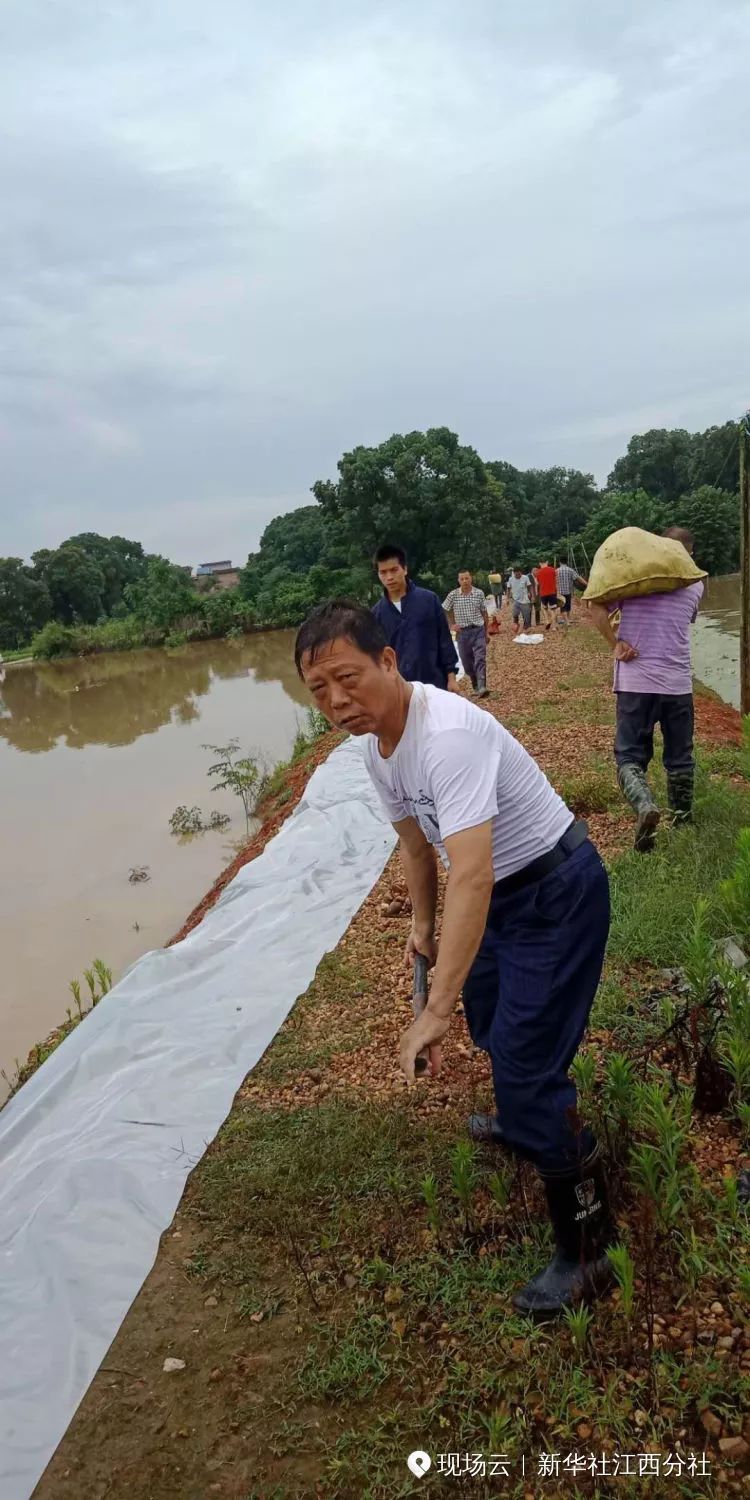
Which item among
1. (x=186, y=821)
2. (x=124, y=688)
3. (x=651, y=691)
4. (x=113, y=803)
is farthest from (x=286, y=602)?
(x=651, y=691)

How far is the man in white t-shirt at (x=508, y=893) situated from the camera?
1658mm

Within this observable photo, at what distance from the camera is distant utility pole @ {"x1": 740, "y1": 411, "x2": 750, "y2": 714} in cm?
641

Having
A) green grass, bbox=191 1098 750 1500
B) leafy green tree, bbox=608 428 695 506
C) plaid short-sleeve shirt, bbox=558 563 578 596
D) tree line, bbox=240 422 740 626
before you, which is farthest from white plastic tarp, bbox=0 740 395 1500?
leafy green tree, bbox=608 428 695 506

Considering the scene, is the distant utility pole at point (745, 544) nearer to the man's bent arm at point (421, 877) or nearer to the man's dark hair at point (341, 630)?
the man's bent arm at point (421, 877)

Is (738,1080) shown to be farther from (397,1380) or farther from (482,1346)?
(397,1380)

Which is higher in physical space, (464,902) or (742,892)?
(464,902)

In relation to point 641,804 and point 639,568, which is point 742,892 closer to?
point 641,804

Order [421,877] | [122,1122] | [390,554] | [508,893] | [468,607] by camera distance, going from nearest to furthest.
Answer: [508,893]
[421,877]
[122,1122]
[390,554]
[468,607]

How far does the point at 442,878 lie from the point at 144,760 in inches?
379

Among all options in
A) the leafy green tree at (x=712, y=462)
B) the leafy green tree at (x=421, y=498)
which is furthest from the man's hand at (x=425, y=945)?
the leafy green tree at (x=712, y=462)

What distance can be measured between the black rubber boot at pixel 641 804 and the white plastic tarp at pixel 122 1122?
1751mm

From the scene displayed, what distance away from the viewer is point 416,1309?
2.13m

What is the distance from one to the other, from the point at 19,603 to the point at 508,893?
51942mm

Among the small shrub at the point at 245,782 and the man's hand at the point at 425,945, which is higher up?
the man's hand at the point at 425,945
